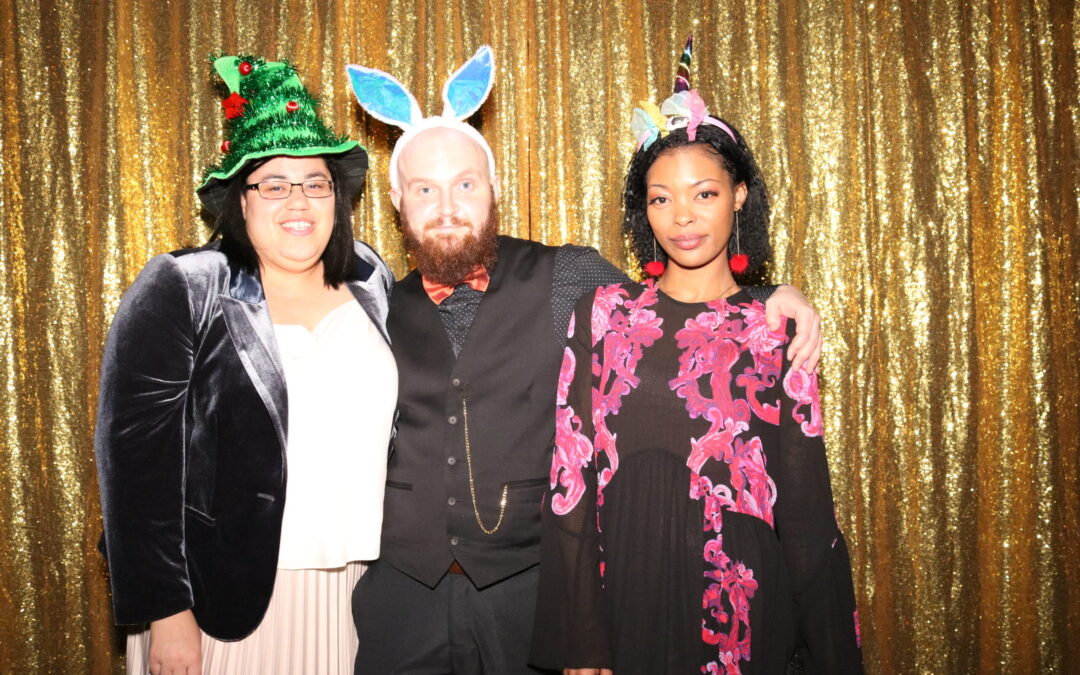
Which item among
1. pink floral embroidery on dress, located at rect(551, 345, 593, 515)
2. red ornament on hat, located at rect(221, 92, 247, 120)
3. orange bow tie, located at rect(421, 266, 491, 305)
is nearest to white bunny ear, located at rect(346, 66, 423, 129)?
red ornament on hat, located at rect(221, 92, 247, 120)

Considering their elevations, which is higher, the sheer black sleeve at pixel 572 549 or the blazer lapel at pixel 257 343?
the blazer lapel at pixel 257 343

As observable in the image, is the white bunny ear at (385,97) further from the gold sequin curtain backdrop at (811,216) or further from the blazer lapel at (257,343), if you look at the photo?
the gold sequin curtain backdrop at (811,216)

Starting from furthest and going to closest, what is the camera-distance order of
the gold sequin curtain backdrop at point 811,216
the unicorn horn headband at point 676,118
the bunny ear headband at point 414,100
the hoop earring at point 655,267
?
the gold sequin curtain backdrop at point 811,216 < the bunny ear headband at point 414,100 < the hoop earring at point 655,267 < the unicorn horn headband at point 676,118

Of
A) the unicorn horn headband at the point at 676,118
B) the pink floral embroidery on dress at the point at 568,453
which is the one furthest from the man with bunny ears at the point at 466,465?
the unicorn horn headband at the point at 676,118

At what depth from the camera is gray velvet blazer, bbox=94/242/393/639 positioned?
172 centimetres

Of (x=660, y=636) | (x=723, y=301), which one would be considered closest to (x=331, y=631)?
(x=660, y=636)

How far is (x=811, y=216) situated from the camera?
9.43ft

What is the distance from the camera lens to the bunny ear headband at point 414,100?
208 centimetres

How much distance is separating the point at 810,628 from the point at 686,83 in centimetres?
125

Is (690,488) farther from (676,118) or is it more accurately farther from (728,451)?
(676,118)

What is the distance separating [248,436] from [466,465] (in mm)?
488

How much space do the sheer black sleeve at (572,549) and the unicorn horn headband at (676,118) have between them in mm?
532

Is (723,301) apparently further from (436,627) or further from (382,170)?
(382,170)

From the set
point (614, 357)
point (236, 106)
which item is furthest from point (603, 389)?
point (236, 106)
